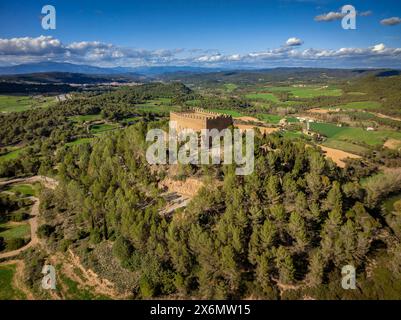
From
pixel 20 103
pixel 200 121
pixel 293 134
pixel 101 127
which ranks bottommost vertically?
pixel 293 134

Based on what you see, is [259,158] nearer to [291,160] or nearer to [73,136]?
[291,160]

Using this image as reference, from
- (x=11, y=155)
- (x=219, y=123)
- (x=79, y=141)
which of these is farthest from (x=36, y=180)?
(x=219, y=123)

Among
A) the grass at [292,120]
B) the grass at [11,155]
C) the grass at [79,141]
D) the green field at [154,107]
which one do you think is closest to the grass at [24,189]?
the grass at [11,155]

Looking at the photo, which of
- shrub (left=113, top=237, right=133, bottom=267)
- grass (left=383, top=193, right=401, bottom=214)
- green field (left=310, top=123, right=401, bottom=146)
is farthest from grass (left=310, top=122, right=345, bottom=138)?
shrub (left=113, top=237, right=133, bottom=267)

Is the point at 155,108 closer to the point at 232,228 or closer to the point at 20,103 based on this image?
the point at 20,103

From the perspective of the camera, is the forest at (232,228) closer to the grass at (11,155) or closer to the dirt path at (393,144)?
the grass at (11,155)
